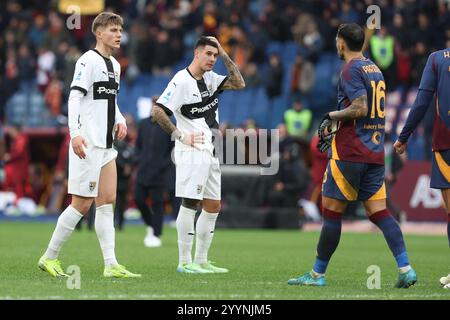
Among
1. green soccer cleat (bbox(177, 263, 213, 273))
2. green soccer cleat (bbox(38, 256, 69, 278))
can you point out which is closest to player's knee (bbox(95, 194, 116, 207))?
green soccer cleat (bbox(38, 256, 69, 278))

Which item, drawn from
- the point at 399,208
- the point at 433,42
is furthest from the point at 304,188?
the point at 433,42

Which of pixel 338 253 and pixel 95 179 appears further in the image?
pixel 338 253

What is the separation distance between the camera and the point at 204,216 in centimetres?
1229

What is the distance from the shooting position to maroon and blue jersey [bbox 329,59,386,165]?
10.2m

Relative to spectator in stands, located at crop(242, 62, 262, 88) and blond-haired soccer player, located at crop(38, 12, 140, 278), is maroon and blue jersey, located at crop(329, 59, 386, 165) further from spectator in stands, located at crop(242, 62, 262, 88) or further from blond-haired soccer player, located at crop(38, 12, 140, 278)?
spectator in stands, located at crop(242, 62, 262, 88)

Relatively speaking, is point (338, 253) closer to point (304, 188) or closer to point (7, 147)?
point (304, 188)

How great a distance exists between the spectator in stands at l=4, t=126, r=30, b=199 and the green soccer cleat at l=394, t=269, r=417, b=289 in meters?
19.5

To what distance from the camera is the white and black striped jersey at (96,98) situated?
11094 millimetres

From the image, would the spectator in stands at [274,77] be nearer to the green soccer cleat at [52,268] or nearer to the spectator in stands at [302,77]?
the spectator in stands at [302,77]

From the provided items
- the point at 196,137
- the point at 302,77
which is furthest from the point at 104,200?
the point at 302,77

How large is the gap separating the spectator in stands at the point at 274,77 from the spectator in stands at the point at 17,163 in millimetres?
6687

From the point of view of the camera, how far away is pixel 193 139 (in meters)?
11.9

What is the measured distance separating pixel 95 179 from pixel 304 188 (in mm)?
14556
